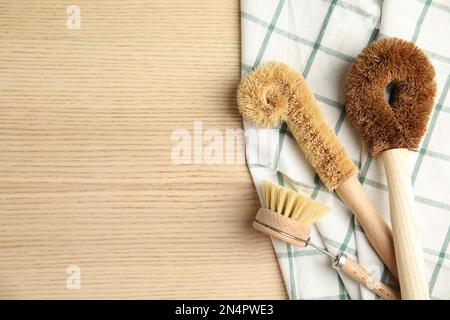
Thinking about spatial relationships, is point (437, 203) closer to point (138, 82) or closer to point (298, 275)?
point (298, 275)

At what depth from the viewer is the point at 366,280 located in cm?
64

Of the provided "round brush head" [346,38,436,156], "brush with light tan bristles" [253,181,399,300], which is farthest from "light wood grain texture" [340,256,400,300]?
"round brush head" [346,38,436,156]

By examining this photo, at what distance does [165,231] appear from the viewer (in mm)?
664

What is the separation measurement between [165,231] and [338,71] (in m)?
0.29

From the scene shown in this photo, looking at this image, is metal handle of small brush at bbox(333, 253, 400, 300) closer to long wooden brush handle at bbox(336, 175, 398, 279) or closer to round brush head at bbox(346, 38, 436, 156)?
long wooden brush handle at bbox(336, 175, 398, 279)

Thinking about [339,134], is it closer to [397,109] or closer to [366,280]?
[397,109]

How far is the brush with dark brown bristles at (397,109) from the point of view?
0.63m

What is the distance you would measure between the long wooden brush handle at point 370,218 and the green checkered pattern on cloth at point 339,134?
0.06 ft

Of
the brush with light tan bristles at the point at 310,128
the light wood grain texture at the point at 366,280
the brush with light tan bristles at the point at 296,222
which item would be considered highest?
the brush with light tan bristles at the point at 310,128

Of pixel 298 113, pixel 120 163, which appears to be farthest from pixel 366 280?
pixel 120 163

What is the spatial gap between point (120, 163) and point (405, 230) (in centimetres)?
35

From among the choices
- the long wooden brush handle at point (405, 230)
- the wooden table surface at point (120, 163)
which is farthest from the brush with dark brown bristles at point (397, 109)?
the wooden table surface at point (120, 163)

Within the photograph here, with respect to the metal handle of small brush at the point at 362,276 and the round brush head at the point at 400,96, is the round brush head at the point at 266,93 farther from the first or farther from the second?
the metal handle of small brush at the point at 362,276

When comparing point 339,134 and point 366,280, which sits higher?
point 339,134
